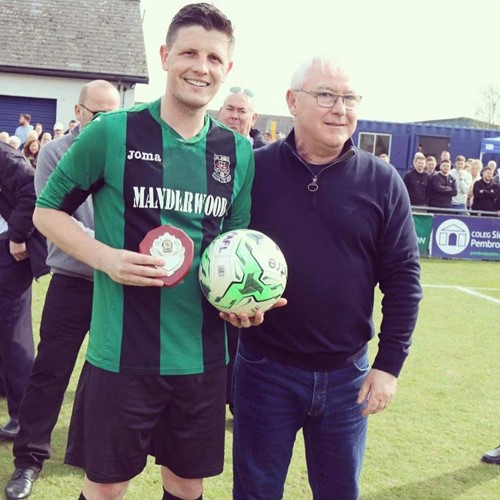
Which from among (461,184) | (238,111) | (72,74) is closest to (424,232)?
(461,184)

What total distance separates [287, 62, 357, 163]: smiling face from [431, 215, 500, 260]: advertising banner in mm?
13319

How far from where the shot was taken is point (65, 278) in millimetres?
4070

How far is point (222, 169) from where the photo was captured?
9.16 ft

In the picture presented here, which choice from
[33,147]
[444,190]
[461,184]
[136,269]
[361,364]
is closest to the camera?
[136,269]

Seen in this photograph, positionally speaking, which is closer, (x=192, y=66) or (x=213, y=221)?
(x=192, y=66)

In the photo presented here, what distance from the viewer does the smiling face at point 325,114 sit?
2.78 metres

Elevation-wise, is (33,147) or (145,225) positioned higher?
(33,147)

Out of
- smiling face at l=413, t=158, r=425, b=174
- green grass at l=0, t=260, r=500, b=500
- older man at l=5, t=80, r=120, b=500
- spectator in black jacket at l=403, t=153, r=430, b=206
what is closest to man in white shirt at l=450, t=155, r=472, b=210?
spectator in black jacket at l=403, t=153, r=430, b=206

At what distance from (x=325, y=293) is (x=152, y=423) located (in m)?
0.85

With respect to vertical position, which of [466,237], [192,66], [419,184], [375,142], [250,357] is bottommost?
[466,237]

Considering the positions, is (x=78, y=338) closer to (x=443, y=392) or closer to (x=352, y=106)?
(x=352, y=106)

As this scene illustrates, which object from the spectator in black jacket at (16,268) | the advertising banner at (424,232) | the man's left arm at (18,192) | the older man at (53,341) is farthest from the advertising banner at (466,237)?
the older man at (53,341)

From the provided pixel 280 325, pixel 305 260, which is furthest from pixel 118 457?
pixel 305 260

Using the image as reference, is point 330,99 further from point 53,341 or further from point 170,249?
point 53,341
